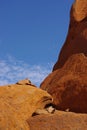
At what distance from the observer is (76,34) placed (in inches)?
915

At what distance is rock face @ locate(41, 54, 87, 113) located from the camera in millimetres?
19172

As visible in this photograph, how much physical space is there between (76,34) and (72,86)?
15.4 ft

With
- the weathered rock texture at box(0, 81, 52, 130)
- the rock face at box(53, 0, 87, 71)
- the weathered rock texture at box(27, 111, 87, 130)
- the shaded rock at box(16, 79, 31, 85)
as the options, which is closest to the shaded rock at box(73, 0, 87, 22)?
the rock face at box(53, 0, 87, 71)

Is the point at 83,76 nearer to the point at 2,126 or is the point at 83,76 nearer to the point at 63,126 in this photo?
the point at 63,126

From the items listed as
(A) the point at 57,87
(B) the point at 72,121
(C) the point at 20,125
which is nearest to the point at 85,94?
(A) the point at 57,87

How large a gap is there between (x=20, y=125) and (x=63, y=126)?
2029 millimetres

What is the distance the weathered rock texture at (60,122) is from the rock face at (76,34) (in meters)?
7.39

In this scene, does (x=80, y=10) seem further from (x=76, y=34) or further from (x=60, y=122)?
(x=60, y=122)

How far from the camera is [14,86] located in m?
17.6

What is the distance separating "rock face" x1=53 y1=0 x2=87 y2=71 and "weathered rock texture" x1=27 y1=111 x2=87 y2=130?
739 cm

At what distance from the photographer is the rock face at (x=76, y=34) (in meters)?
21.9

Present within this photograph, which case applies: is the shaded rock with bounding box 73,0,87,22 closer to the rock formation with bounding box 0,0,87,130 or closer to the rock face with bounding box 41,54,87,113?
the rock formation with bounding box 0,0,87,130

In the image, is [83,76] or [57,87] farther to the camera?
[57,87]

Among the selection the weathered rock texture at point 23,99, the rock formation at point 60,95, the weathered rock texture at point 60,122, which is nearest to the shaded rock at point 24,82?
the rock formation at point 60,95
